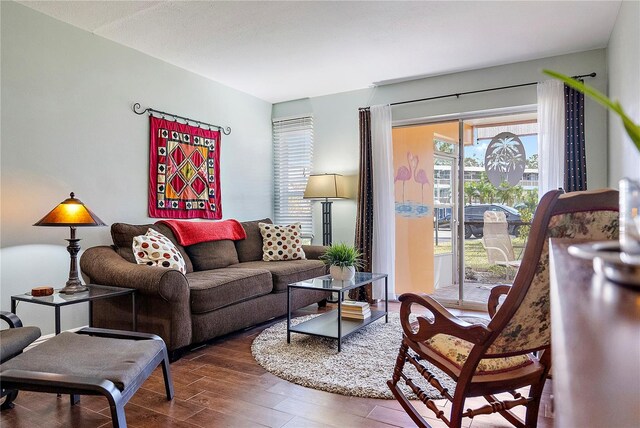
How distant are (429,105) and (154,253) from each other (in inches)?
128

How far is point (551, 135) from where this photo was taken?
3.80 meters

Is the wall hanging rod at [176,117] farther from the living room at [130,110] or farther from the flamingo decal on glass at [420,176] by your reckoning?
the flamingo decal on glass at [420,176]

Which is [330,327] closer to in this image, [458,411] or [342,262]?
[342,262]

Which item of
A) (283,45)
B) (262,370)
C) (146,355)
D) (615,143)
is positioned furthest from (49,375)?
(615,143)

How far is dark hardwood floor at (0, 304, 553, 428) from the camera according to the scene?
6.53 feet

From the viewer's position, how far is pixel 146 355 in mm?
1896

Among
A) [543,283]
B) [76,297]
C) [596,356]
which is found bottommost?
[76,297]

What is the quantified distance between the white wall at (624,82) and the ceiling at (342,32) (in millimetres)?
210

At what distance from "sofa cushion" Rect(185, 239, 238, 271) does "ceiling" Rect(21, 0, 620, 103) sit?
72.3 inches

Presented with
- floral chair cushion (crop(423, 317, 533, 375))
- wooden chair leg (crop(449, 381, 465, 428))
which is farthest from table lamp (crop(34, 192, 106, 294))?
wooden chair leg (crop(449, 381, 465, 428))

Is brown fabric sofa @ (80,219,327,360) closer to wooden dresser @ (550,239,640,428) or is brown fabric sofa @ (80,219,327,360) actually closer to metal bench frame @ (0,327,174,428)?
metal bench frame @ (0,327,174,428)

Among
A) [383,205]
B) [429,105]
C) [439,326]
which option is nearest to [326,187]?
[383,205]

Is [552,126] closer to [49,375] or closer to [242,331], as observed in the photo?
[242,331]

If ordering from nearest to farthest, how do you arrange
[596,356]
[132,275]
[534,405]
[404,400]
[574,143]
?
[596,356], [534,405], [404,400], [132,275], [574,143]
